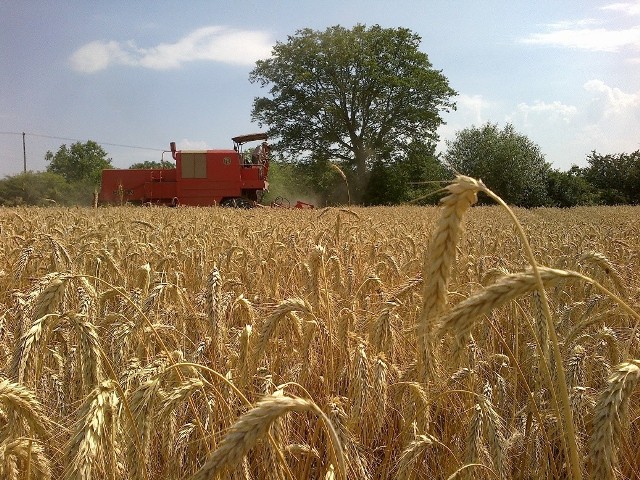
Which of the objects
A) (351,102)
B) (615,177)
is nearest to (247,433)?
(351,102)

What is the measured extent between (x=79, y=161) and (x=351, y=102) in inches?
2684

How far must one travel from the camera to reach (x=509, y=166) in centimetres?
4103

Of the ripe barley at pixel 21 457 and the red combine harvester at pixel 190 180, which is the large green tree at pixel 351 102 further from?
the ripe barley at pixel 21 457

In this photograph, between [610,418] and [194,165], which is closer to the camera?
[610,418]

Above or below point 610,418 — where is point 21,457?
below

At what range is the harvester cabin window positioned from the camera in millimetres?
21516

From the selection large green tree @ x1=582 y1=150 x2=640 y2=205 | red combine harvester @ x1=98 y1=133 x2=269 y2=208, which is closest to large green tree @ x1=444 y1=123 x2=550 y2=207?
large green tree @ x1=582 y1=150 x2=640 y2=205

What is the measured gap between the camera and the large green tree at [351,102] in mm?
36562

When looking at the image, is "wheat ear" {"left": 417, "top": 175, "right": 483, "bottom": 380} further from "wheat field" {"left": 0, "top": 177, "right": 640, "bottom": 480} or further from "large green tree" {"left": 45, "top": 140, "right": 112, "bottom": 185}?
"large green tree" {"left": 45, "top": 140, "right": 112, "bottom": 185}

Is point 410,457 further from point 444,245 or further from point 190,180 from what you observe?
point 190,180

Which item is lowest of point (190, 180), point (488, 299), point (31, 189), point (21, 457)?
point (21, 457)

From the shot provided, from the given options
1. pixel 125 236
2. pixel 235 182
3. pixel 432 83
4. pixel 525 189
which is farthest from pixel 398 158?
pixel 125 236

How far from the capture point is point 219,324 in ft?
6.48

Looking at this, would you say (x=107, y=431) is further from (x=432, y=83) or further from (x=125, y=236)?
(x=432, y=83)
